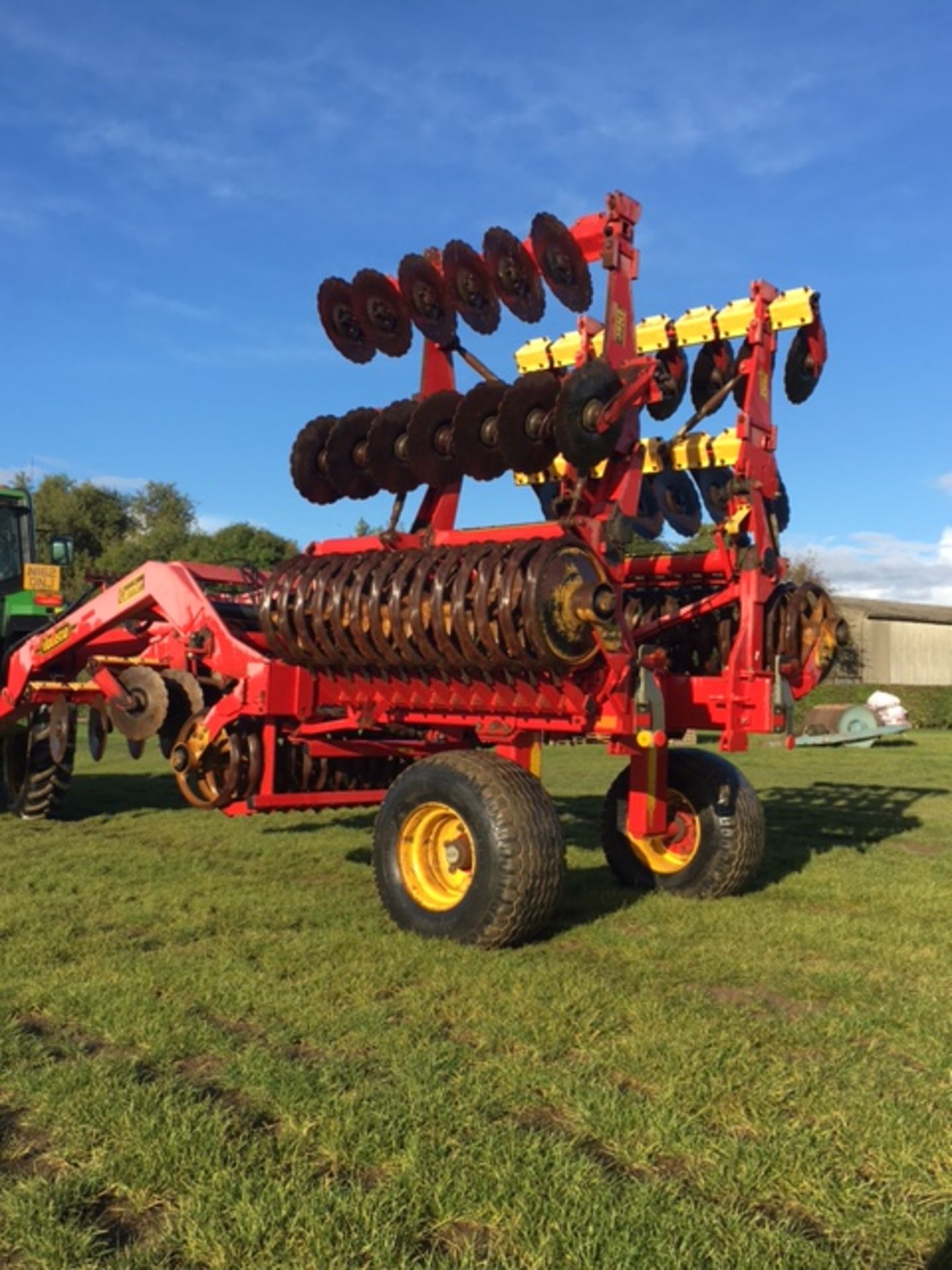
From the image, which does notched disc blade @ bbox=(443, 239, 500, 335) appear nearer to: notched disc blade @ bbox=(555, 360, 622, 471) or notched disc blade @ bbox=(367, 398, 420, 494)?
notched disc blade @ bbox=(367, 398, 420, 494)

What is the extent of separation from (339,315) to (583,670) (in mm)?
3342

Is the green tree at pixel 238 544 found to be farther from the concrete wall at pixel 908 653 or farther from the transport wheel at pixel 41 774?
the transport wheel at pixel 41 774

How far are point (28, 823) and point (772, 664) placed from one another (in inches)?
267

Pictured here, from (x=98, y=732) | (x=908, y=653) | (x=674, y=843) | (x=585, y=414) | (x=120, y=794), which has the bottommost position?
(x=120, y=794)

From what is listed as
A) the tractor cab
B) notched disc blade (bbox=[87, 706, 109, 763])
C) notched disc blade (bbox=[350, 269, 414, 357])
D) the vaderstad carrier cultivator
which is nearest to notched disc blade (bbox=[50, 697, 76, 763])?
notched disc blade (bbox=[87, 706, 109, 763])

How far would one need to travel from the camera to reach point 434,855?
5.73 metres

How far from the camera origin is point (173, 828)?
937 centimetres

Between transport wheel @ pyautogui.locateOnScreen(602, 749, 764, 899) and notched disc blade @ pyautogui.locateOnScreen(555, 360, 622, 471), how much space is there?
7.20ft

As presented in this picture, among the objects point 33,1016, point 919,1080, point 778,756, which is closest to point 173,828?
point 33,1016

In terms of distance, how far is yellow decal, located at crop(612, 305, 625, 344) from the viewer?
6.48 m

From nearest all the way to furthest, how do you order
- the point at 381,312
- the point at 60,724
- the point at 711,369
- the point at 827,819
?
the point at 381,312
the point at 711,369
the point at 60,724
the point at 827,819

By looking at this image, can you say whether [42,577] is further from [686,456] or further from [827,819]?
[827,819]

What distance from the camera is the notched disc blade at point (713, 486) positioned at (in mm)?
7551

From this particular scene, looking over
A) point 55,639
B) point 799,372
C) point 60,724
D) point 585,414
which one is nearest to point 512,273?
point 585,414
